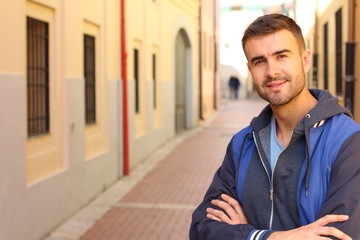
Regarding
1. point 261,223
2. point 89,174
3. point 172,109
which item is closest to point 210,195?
point 261,223

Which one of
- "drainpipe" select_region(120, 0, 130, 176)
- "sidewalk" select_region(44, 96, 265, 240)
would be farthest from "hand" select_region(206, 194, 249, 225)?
"drainpipe" select_region(120, 0, 130, 176)

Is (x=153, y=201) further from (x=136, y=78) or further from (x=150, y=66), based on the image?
(x=150, y=66)

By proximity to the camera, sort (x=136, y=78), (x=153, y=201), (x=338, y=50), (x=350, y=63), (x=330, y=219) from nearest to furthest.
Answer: (x=330, y=219) < (x=153, y=201) < (x=350, y=63) < (x=136, y=78) < (x=338, y=50)

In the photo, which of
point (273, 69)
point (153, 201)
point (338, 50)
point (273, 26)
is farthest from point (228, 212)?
point (338, 50)

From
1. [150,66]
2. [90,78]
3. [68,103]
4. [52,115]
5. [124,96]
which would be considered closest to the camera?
[52,115]

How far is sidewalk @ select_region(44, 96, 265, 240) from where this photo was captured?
22.3 feet

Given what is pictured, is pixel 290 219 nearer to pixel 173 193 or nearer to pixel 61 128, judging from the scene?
pixel 61 128

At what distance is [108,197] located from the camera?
345 inches

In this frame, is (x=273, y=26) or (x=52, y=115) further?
(x=52, y=115)

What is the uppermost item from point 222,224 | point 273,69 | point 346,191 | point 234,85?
point 234,85

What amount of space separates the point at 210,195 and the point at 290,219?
45 cm

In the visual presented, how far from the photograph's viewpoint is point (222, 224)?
87.7 inches

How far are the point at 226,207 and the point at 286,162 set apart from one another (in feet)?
1.11

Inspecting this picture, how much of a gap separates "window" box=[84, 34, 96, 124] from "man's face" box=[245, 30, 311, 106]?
688 centimetres
